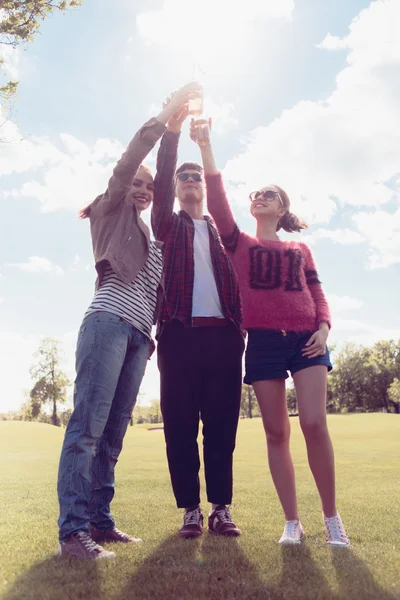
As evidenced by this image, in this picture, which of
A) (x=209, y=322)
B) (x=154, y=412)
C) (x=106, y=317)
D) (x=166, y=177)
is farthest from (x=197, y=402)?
(x=154, y=412)

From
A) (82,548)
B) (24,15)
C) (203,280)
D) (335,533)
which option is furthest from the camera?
(24,15)

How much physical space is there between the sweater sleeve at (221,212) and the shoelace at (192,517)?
7.03ft

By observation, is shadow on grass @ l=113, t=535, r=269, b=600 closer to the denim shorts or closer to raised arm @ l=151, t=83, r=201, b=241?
the denim shorts

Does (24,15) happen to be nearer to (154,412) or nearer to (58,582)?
(58,582)

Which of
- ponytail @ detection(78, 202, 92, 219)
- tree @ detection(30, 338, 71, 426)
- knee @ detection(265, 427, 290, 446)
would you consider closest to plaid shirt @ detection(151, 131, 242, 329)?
ponytail @ detection(78, 202, 92, 219)

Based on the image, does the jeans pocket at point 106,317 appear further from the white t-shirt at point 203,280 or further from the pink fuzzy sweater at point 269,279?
the pink fuzzy sweater at point 269,279

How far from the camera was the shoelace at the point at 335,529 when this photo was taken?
12.3ft

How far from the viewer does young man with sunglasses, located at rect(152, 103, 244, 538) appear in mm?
4109

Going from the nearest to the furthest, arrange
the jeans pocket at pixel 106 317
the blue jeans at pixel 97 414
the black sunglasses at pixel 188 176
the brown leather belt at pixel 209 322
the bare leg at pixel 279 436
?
the blue jeans at pixel 97 414
the jeans pocket at pixel 106 317
the bare leg at pixel 279 436
the brown leather belt at pixel 209 322
the black sunglasses at pixel 188 176

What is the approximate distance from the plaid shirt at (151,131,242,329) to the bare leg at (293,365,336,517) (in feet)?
2.47

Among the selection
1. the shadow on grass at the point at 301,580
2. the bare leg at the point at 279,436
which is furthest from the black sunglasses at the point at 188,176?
the shadow on grass at the point at 301,580

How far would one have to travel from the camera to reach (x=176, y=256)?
4332mm

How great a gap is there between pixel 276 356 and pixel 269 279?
65cm

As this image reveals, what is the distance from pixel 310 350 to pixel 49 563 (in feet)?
7.55
